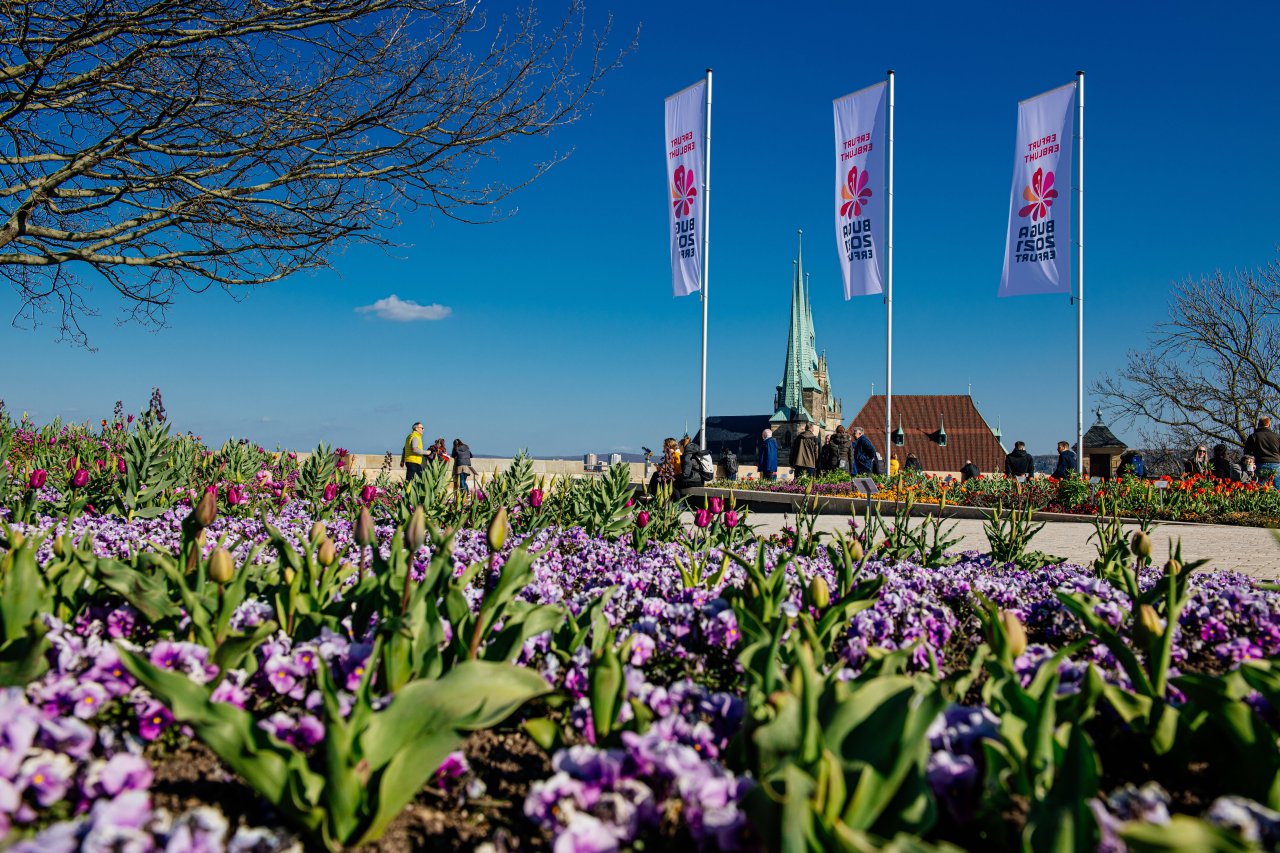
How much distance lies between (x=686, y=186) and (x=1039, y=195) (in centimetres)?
774

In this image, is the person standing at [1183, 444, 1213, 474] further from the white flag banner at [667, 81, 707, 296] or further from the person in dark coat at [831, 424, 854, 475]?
the white flag banner at [667, 81, 707, 296]

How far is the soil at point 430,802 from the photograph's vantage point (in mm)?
1542

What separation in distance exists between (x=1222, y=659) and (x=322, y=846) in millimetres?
2968

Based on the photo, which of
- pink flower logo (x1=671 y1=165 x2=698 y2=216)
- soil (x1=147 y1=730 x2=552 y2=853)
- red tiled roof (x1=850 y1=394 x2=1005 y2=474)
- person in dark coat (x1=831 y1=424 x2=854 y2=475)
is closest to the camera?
soil (x1=147 y1=730 x2=552 y2=853)

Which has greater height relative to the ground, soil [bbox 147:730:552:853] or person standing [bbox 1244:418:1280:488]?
person standing [bbox 1244:418:1280:488]

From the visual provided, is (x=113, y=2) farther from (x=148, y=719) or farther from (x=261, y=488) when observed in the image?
(x=148, y=719)

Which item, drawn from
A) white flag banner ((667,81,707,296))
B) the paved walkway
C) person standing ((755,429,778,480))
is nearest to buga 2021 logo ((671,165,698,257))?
white flag banner ((667,81,707,296))

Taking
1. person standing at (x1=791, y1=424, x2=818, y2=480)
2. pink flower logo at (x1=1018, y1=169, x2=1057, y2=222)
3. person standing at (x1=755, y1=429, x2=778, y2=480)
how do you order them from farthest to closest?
1. person standing at (x1=791, y1=424, x2=818, y2=480)
2. person standing at (x1=755, y1=429, x2=778, y2=480)
3. pink flower logo at (x1=1018, y1=169, x2=1057, y2=222)

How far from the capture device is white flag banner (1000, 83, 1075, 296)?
16.8 metres

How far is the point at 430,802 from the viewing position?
5.62 feet

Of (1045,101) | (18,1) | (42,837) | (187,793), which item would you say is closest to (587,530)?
(187,793)

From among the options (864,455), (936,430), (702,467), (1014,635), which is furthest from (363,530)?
(936,430)

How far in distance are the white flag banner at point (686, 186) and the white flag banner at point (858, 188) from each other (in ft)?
10.6

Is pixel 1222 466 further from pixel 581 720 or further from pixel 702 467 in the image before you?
pixel 581 720
